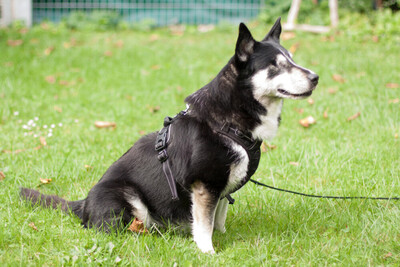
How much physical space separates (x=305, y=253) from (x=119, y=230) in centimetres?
114

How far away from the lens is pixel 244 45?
2.46 metres

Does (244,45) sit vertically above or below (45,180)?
above

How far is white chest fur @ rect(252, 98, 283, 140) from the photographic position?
2.55m

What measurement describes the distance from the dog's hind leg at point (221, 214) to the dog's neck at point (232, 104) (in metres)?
0.56

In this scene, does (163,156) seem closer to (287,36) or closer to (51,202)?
(51,202)

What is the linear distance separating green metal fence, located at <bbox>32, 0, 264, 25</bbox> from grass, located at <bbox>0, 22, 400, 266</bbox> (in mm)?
1580

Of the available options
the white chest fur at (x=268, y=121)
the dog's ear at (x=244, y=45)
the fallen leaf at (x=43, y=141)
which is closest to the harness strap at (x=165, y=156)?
the white chest fur at (x=268, y=121)

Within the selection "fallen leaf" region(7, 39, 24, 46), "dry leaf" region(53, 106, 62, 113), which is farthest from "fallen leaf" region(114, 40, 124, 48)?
"dry leaf" region(53, 106, 62, 113)

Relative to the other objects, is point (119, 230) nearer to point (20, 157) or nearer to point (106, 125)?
point (20, 157)

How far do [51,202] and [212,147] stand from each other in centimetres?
130

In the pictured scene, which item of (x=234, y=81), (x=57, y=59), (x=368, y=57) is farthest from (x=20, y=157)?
(x=368, y=57)

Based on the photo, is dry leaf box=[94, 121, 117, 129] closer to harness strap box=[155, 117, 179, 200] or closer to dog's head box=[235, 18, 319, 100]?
harness strap box=[155, 117, 179, 200]

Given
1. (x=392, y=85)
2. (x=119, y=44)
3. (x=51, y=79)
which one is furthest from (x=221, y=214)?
(x=119, y=44)

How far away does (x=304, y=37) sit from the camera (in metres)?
8.34
